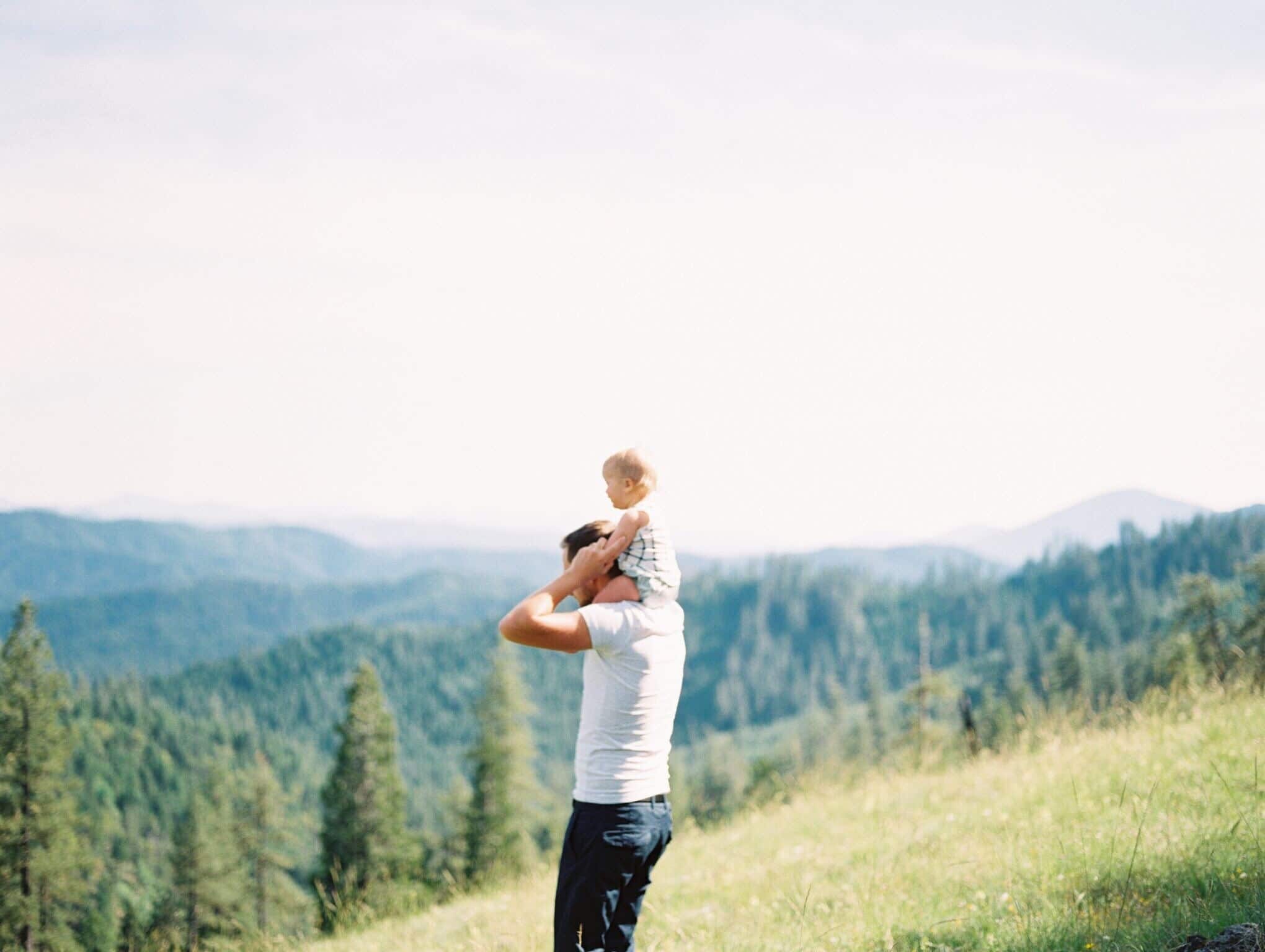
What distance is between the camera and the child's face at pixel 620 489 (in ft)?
15.4

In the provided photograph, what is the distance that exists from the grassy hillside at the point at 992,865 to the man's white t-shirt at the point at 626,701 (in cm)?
203

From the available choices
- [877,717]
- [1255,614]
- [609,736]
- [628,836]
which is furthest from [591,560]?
[877,717]

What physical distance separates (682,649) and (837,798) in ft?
26.7

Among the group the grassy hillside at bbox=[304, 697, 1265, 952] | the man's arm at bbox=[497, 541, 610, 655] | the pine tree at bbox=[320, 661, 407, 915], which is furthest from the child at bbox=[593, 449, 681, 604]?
the pine tree at bbox=[320, 661, 407, 915]

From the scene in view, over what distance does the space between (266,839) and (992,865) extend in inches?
1892

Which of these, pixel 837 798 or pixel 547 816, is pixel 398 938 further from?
Answer: pixel 547 816

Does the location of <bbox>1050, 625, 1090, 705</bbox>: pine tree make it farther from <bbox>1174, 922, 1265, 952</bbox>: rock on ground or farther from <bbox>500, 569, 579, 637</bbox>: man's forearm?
<bbox>500, 569, 579, 637</bbox>: man's forearm

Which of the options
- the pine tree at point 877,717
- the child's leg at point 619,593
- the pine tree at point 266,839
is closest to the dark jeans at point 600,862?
the child's leg at point 619,593

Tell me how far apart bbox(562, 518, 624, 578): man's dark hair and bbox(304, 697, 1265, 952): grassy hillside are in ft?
9.16

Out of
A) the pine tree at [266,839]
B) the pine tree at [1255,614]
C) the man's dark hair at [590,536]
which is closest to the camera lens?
the man's dark hair at [590,536]

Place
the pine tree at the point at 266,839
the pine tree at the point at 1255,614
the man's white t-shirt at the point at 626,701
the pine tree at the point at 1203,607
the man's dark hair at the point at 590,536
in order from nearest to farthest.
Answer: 1. the man's white t-shirt at the point at 626,701
2. the man's dark hair at the point at 590,536
3. the pine tree at the point at 1255,614
4. the pine tree at the point at 1203,607
5. the pine tree at the point at 266,839

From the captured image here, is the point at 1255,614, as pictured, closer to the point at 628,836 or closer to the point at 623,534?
the point at 628,836

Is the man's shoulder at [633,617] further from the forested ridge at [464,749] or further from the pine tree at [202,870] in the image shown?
the pine tree at [202,870]

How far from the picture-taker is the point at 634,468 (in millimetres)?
4680
